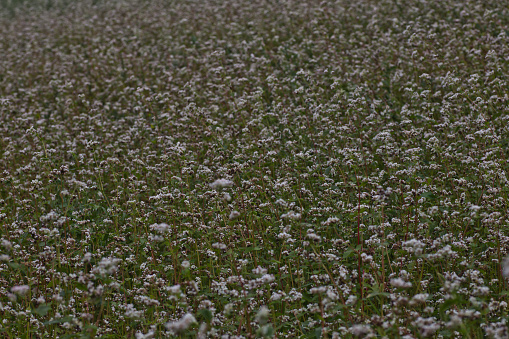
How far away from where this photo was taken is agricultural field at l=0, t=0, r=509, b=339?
4.22 metres

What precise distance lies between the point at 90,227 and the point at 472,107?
224 inches

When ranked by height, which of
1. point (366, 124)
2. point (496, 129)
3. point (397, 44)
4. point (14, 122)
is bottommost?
point (496, 129)

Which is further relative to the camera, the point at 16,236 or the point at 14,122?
the point at 14,122

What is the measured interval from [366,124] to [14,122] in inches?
266

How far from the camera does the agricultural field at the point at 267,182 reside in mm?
4223

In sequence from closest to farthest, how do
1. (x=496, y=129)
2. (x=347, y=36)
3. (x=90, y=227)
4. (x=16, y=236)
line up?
(x=16, y=236) → (x=90, y=227) → (x=496, y=129) → (x=347, y=36)

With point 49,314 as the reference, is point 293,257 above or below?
above

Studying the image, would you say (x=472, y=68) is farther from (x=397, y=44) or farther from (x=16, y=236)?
(x=16, y=236)

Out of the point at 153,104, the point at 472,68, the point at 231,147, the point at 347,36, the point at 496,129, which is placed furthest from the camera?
the point at 347,36

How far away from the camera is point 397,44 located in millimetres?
10789

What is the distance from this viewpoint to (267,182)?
6.56 meters

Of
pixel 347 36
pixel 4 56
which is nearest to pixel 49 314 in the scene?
pixel 347 36

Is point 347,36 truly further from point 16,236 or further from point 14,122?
point 16,236

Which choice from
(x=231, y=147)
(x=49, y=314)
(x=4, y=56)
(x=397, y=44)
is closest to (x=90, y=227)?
(x=49, y=314)
